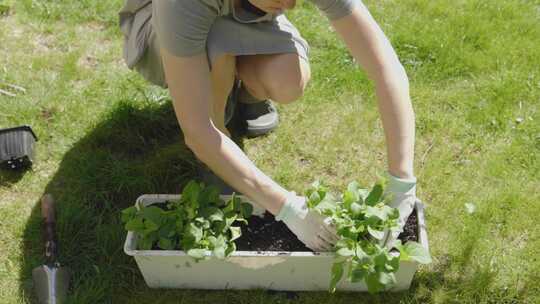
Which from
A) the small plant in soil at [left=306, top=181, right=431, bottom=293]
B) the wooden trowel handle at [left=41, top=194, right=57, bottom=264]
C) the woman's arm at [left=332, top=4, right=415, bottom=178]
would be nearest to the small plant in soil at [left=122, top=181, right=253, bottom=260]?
the small plant in soil at [left=306, top=181, right=431, bottom=293]

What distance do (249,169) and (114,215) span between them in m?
0.83

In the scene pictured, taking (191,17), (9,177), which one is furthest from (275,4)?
(9,177)

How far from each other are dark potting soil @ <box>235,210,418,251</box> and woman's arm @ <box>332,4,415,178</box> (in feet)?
0.83

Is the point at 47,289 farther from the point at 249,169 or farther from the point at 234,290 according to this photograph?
Answer: the point at 249,169

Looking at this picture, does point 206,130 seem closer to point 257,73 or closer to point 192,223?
point 192,223

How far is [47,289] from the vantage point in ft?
6.88

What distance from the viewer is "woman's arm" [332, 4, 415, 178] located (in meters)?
1.94

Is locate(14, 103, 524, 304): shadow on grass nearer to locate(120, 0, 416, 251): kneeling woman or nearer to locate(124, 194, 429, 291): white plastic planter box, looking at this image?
locate(124, 194, 429, 291): white plastic planter box

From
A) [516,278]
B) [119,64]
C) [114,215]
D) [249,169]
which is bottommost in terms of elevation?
[516,278]

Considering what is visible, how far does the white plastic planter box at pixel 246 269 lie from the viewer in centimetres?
197

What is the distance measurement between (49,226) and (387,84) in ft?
4.51

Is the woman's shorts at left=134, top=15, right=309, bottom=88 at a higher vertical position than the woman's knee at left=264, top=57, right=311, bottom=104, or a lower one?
higher

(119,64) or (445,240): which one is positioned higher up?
(119,64)

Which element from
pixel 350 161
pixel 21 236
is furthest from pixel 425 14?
pixel 21 236
